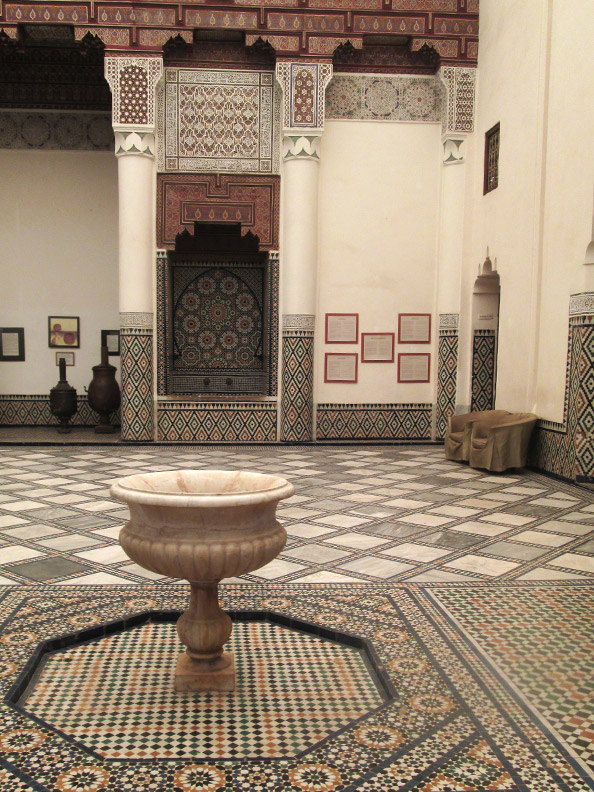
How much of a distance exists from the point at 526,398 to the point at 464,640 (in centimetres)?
389

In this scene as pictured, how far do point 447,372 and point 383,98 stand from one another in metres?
2.96

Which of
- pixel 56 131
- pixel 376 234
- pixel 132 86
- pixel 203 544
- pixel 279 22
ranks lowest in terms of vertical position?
pixel 203 544

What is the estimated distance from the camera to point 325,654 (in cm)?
233

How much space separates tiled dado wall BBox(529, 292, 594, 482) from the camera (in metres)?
4.95

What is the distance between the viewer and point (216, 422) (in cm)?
743

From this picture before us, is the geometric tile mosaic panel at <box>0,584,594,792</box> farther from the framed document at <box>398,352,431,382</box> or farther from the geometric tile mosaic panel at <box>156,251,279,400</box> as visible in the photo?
the framed document at <box>398,352,431,382</box>

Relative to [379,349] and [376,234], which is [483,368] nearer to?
[379,349]

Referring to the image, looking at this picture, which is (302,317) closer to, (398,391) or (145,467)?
(398,391)

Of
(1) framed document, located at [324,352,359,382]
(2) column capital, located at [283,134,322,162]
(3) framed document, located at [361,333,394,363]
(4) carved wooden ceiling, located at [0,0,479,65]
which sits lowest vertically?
(1) framed document, located at [324,352,359,382]

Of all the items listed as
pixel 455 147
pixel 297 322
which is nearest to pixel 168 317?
pixel 297 322

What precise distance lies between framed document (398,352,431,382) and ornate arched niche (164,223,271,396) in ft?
4.83

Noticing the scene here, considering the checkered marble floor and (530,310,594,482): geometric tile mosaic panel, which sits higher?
(530,310,594,482): geometric tile mosaic panel

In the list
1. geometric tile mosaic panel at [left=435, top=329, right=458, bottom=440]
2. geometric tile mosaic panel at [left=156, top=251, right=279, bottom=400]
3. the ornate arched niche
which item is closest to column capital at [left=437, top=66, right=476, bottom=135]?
geometric tile mosaic panel at [left=435, top=329, right=458, bottom=440]

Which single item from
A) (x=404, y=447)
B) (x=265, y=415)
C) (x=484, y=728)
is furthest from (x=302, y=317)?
(x=484, y=728)
